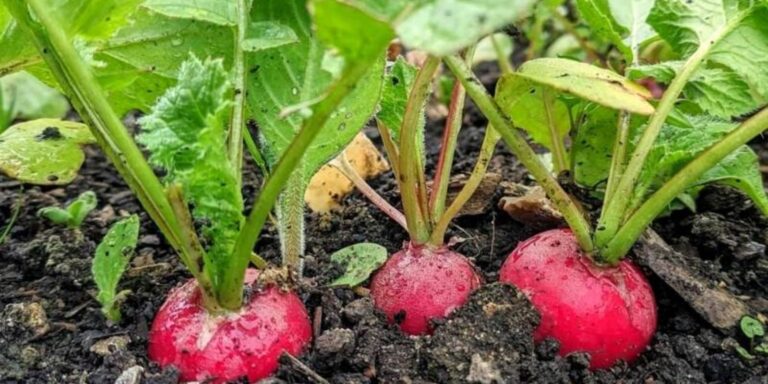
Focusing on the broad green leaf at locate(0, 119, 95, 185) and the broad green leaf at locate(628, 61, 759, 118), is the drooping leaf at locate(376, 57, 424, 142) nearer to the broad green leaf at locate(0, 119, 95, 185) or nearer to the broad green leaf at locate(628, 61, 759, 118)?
the broad green leaf at locate(628, 61, 759, 118)

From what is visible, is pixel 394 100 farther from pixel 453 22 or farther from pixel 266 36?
pixel 453 22

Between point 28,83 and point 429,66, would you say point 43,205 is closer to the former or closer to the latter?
point 28,83

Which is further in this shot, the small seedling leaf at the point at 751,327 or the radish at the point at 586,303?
the small seedling leaf at the point at 751,327

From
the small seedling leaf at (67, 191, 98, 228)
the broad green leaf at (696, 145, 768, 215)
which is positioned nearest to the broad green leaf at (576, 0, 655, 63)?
the broad green leaf at (696, 145, 768, 215)

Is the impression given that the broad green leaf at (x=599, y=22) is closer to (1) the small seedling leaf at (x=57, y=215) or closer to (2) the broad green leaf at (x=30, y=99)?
(1) the small seedling leaf at (x=57, y=215)

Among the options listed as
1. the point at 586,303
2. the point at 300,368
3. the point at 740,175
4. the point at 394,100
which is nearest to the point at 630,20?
the point at 740,175

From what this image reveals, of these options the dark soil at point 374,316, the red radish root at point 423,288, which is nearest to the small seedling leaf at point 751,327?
the dark soil at point 374,316
